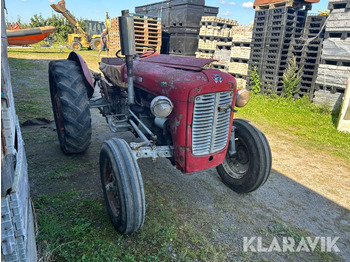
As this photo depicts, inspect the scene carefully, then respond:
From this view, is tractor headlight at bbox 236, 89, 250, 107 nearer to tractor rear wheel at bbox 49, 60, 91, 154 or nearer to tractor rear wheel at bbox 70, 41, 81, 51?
tractor rear wheel at bbox 49, 60, 91, 154

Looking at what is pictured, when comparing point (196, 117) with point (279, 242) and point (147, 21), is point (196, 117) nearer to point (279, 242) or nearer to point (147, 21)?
point (279, 242)

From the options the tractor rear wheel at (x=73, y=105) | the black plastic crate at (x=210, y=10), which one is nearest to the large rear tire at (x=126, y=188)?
the tractor rear wheel at (x=73, y=105)

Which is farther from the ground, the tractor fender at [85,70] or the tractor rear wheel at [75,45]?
the tractor rear wheel at [75,45]

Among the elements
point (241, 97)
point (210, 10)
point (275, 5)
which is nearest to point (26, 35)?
point (210, 10)

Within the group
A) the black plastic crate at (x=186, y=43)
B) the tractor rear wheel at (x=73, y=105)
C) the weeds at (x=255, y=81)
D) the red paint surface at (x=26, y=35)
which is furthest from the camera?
the red paint surface at (x=26, y=35)

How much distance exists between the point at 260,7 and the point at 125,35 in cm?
653

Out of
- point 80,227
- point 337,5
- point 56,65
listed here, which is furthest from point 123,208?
point 337,5

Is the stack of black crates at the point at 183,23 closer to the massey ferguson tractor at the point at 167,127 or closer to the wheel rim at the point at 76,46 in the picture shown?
the massey ferguson tractor at the point at 167,127

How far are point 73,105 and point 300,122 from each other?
479 centimetres

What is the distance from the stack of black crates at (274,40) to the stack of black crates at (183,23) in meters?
2.48

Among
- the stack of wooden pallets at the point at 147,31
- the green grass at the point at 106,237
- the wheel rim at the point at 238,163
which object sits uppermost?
the stack of wooden pallets at the point at 147,31

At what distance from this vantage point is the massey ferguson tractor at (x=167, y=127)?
7.23ft

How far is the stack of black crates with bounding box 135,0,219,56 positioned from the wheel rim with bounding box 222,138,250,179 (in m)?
7.21

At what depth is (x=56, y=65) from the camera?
3506mm
